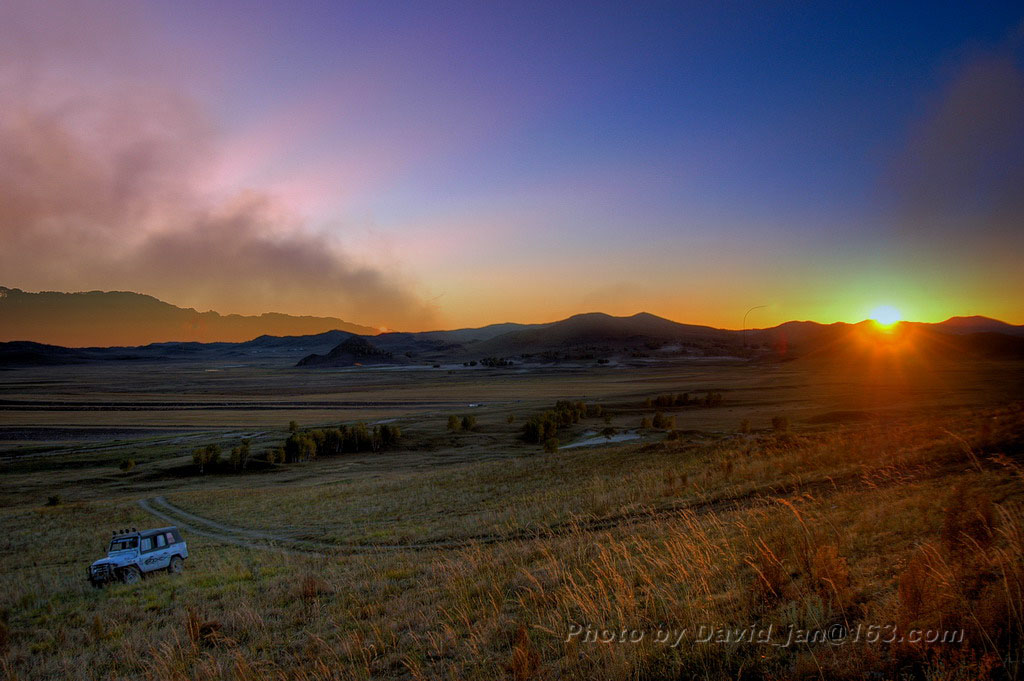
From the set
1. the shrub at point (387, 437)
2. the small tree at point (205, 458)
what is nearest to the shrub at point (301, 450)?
the small tree at point (205, 458)

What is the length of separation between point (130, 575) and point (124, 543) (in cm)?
146

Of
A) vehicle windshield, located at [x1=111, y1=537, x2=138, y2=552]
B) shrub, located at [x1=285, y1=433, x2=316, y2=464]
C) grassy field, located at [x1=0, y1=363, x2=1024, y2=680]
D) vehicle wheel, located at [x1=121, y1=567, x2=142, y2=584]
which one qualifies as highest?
grassy field, located at [x1=0, y1=363, x2=1024, y2=680]

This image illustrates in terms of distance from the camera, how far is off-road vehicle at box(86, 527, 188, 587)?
15320 millimetres

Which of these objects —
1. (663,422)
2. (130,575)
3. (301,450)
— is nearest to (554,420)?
(663,422)

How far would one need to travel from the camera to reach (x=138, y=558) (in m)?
15.9

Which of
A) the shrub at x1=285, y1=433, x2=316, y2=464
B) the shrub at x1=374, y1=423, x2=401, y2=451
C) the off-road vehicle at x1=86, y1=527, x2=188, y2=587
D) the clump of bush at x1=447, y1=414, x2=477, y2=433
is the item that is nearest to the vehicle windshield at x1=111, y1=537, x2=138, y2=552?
the off-road vehicle at x1=86, y1=527, x2=188, y2=587

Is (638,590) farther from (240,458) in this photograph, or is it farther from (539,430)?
(240,458)

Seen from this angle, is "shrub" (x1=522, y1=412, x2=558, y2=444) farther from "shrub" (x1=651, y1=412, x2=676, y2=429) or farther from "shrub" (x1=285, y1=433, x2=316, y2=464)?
"shrub" (x1=285, y1=433, x2=316, y2=464)

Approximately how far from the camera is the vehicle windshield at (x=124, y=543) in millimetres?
16328

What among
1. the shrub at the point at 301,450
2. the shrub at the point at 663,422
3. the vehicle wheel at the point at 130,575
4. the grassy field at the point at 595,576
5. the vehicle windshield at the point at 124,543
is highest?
the grassy field at the point at 595,576

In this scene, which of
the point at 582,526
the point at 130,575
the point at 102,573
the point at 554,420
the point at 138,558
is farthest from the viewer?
the point at 554,420

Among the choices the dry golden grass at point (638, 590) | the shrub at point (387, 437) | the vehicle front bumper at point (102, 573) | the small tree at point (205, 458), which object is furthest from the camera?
the shrub at point (387, 437)

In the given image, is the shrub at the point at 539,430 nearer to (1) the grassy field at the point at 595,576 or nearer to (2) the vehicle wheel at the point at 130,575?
(1) the grassy field at the point at 595,576

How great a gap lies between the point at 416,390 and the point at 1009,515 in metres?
166
